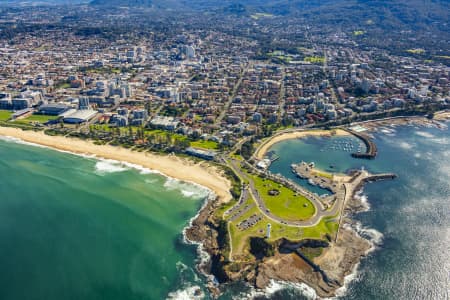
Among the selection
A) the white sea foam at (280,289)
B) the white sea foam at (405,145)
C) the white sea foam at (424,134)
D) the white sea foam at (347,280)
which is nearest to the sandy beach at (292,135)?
the white sea foam at (405,145)

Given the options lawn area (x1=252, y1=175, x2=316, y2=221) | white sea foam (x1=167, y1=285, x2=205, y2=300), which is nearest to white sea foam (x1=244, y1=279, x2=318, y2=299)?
white sea foam (x1=167, y1=285, x2=205, y2=300)

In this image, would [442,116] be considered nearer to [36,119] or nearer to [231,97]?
[231,97]

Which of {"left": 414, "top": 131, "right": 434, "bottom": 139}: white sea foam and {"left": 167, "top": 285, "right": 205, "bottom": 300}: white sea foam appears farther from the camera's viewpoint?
{"left": 414, "top": 131, "right": 434, "bottom": 139}: white sea foam

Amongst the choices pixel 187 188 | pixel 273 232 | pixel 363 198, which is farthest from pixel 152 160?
pixel 363 198

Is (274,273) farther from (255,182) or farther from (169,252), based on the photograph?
(255,182)

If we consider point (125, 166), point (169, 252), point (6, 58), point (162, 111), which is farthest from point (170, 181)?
point (6, 58)

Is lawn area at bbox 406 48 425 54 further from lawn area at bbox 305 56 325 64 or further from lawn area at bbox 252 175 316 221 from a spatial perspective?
lawn area at bbox 252 175 316 221

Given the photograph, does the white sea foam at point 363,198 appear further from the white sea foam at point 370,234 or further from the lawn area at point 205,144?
the lawn area at point 205,144
